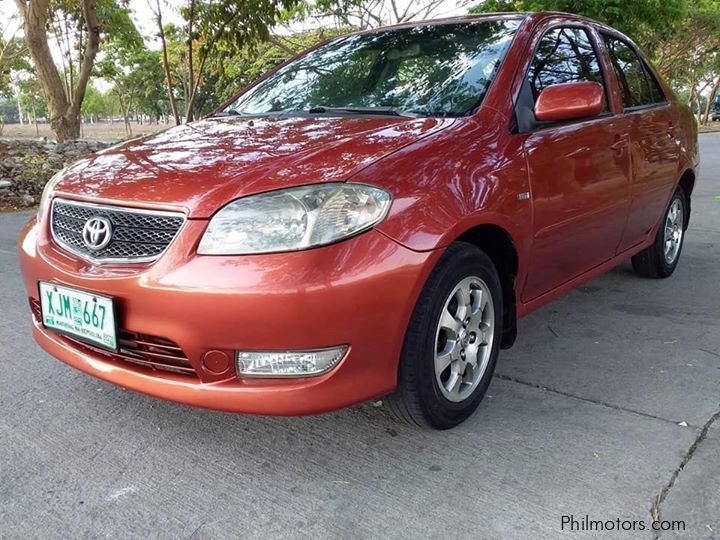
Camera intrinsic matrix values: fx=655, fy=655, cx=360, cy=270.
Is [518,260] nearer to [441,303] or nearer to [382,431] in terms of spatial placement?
Result: [441,303]

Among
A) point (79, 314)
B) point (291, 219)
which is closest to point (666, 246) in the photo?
point (291, 219)

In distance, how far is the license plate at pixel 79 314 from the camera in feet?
6.93

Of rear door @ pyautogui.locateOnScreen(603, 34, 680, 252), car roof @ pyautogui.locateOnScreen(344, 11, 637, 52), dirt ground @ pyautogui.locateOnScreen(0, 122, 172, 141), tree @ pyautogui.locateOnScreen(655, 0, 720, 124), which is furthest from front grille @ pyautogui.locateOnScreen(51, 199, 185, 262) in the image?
tree @ pyautogui.locateOnScreen(655, 0, 720, 124)

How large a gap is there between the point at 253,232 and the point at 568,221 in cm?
158

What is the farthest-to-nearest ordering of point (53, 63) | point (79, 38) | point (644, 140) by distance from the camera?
point (79, 38), point (53, 63), point (644, 140)

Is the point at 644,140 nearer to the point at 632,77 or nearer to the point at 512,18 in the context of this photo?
the point at 632,77

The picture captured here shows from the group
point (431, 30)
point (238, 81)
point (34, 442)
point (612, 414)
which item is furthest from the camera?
point (238, 81)

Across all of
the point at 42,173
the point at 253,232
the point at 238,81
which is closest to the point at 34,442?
the point at 253,232

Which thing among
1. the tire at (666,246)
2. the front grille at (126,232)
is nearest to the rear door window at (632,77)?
the tire at (666,246)

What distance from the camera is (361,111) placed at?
2.82 m

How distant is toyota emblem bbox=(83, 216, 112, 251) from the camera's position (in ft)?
7.09

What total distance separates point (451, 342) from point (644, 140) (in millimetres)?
2027

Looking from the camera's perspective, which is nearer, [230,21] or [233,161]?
[233,161]

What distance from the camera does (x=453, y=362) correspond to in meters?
2.43
